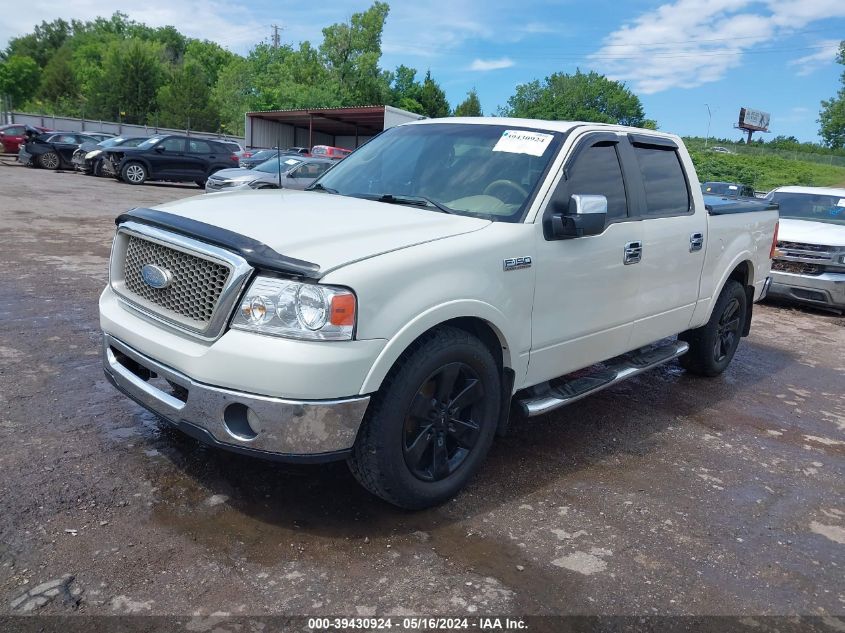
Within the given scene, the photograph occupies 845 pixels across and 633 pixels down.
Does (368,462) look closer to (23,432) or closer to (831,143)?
(23,432)

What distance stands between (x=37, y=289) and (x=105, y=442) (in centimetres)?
405

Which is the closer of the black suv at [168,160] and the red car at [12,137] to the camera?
the black suv at [168,160]

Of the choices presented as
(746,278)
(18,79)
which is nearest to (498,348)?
(746,278)

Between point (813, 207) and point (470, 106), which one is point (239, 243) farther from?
point (470, 106)

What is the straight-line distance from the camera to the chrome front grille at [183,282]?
2984 millimetres

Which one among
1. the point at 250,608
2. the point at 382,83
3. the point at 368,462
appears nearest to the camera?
the point at 250,608

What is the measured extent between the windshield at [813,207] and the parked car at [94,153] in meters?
19.3

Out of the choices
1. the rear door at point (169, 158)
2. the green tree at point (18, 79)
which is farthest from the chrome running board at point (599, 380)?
the green tree at point (18, 79)

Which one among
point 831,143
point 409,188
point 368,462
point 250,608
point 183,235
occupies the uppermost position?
point 831,143

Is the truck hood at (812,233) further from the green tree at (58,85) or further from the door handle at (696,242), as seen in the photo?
the green tree at (58,85)

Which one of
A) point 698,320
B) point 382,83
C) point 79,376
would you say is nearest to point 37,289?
point 79,376

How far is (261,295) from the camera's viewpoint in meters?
2.81

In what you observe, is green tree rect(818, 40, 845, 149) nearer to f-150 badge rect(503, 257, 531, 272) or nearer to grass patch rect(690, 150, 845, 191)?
grass patch rect(690, 150, 845, 191)

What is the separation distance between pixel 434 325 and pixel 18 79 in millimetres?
92144
